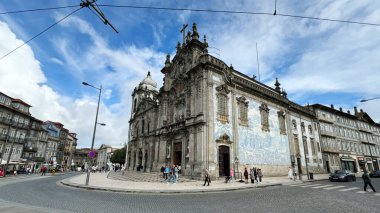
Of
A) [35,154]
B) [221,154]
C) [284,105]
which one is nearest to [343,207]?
[221,154]

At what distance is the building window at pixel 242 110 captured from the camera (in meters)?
24.7

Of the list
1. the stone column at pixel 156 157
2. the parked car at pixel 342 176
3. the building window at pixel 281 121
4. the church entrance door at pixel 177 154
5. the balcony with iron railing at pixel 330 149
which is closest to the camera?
the parked car at pixel 342 176

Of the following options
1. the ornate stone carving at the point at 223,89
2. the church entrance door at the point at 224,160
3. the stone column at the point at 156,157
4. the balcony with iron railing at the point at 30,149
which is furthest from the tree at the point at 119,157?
the ornate stone carving at the point at 223,89

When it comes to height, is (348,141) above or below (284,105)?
below

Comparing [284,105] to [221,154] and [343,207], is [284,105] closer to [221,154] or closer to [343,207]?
[221,154]

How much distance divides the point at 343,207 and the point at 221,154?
1377 cm

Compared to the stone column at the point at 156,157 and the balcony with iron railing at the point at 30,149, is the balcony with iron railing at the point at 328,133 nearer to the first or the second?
the stone column at the point at 156,157

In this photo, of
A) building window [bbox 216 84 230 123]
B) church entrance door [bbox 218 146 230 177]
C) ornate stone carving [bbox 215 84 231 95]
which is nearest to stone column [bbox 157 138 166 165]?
church entrance door [bbox 218 146 230 177]

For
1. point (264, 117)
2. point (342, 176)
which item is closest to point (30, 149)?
point (264, 117)

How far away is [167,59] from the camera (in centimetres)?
3262

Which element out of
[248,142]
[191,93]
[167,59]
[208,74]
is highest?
[167,59]

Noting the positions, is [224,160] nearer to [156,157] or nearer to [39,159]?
[156,157]

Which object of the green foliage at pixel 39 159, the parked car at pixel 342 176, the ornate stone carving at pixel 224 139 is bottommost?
the parked car at pixel 342 176

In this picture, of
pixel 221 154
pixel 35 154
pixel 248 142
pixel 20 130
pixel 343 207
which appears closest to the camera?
pixel 343 207
